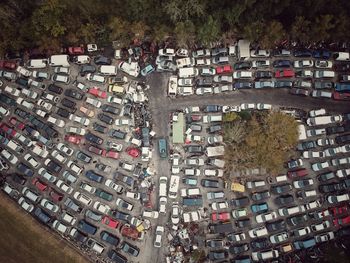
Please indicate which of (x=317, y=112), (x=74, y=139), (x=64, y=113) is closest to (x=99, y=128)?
(x=74, y=139)

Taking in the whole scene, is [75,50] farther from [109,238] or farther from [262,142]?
[262,142]

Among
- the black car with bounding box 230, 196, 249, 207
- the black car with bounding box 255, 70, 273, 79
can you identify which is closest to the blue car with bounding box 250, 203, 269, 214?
the black car with bounding box 230, 196, 249, 207

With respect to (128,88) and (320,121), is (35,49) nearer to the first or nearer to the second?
(128,88)

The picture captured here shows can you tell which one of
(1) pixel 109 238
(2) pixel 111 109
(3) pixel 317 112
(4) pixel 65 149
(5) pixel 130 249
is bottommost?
(5) pixel 130 249

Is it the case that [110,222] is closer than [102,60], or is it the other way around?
[110,222]

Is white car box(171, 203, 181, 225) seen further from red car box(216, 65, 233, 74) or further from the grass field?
red car box(216, 65, 233, 74)

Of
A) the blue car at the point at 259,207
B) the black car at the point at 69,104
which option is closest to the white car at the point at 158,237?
the blue car at the point at 259,207

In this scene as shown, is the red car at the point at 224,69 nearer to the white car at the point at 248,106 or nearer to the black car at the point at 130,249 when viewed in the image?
the white car at the point at 248,106
